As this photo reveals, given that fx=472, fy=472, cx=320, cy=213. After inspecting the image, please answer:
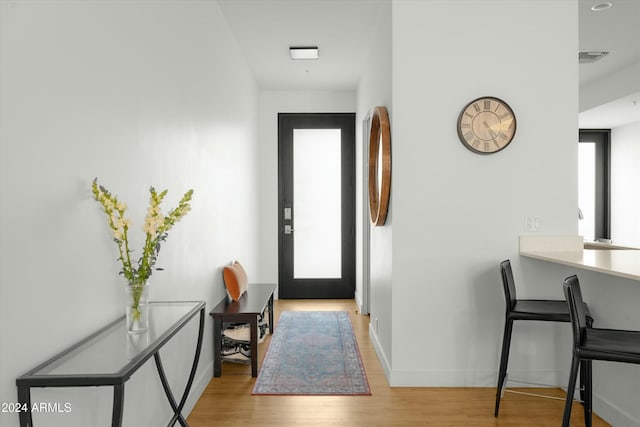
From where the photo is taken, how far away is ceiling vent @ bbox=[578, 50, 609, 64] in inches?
188

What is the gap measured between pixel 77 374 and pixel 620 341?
6.59 ft

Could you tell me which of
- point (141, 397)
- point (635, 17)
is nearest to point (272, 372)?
point (141, 397)

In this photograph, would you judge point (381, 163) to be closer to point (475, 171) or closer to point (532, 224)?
point (475, 171)

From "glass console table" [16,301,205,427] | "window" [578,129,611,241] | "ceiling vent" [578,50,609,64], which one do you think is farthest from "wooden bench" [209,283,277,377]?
"window" [578,129,611,241]

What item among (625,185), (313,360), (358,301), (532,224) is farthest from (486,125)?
(625,185)

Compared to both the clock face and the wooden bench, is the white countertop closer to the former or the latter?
the clock face

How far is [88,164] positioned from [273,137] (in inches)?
182

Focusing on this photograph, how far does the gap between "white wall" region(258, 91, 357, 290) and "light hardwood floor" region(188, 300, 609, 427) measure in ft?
9.82

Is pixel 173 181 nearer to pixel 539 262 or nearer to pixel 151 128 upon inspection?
pixel 151 128

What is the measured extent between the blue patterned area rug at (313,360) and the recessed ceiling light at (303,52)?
8.95 ft

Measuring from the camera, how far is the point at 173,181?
2.61m

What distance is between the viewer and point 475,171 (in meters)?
3.13

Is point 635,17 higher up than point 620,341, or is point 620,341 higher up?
point 635,17

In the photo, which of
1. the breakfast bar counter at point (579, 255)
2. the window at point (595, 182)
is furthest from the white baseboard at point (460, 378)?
the window at point (595, 182)
